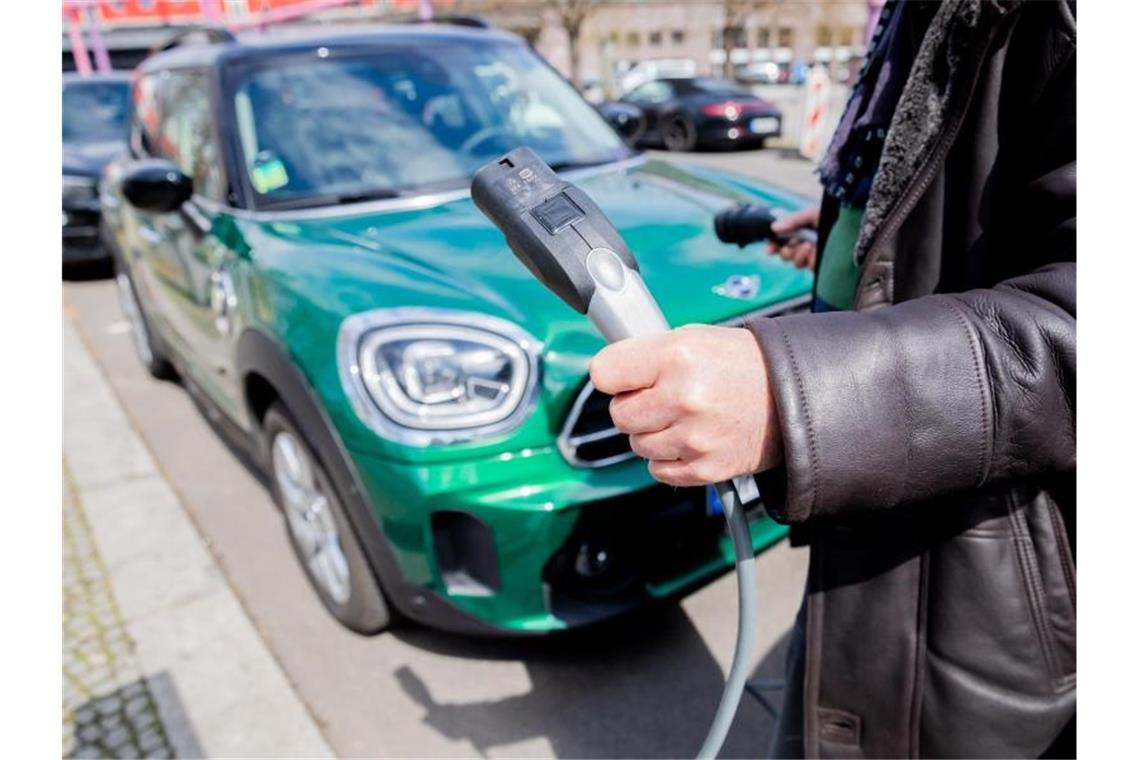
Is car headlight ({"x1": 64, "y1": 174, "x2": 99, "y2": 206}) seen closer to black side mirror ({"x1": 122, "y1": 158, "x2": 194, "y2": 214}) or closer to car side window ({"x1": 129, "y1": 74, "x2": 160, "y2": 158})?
car side window ({"x1": 129, "y1": 74, "x2": 160, "y2": 158})

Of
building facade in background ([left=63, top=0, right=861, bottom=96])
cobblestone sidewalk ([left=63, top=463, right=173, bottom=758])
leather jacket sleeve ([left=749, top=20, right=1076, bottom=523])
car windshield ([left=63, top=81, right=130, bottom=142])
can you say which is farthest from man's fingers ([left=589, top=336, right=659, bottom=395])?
car windshield ([left=63, top=81, right=130, bottom=142])

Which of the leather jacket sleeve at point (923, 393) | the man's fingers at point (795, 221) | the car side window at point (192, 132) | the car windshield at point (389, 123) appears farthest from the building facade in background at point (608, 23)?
the leather jacket sleeve at point (923, 393)

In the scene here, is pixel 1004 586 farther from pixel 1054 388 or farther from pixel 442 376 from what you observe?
pixel 442 376

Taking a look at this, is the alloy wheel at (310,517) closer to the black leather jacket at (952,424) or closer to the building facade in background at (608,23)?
the black leather jacket at (952,424)

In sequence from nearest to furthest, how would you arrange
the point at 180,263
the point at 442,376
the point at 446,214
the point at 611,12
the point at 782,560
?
the point at 442,376 → the point at 446,214 → the point at 782,560 → the point at 180,263 → the point at 611,12

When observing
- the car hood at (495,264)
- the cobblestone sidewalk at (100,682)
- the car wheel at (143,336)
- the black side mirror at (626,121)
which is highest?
the black side mirror at (626,121)

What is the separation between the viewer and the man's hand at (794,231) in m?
1.79

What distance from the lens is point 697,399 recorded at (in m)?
0.81

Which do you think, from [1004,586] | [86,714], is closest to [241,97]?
[86,714]

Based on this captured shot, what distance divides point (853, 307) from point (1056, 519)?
1.25 feet

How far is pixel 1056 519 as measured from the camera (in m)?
1.07

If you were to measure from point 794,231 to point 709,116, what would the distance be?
12213mm

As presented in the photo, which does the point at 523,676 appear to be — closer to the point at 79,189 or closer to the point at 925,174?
the point at 925,174

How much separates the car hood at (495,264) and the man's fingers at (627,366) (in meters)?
1.07
